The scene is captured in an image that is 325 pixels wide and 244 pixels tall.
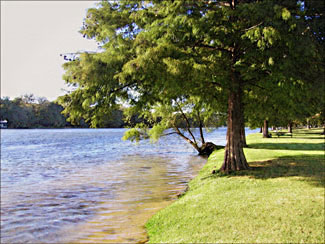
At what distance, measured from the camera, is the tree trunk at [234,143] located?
13.4 metres

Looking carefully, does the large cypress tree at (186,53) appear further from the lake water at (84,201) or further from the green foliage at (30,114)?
the green foliage at (30,114)

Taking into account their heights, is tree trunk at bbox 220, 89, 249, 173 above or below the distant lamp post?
below

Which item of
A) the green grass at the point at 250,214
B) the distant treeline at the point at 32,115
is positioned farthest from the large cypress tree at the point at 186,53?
the distant treeline at the point at 32,115

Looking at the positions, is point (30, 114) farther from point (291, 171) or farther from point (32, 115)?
point (291, 171)

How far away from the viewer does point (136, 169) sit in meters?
21.4

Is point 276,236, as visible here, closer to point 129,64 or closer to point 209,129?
point 129,64

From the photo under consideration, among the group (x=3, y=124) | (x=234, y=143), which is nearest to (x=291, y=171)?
(x=234, y=143)

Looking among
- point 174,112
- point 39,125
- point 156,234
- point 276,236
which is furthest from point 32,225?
point 39,125

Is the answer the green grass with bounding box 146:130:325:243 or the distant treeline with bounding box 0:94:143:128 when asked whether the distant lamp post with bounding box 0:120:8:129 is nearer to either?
the distant treeline with bounding box 0:94:143:128

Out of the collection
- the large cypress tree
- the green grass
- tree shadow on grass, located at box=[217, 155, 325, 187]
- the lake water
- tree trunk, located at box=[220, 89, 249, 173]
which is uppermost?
the large cypress tree

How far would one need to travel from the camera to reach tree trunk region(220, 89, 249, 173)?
13.4 metres

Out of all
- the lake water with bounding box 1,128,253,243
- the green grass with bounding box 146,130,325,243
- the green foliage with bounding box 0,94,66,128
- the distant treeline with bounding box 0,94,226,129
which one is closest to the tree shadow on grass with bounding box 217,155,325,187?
the green grass with bounding box 146,130,325,243

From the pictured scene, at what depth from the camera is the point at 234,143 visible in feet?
44.2

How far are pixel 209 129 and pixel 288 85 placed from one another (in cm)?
2224
